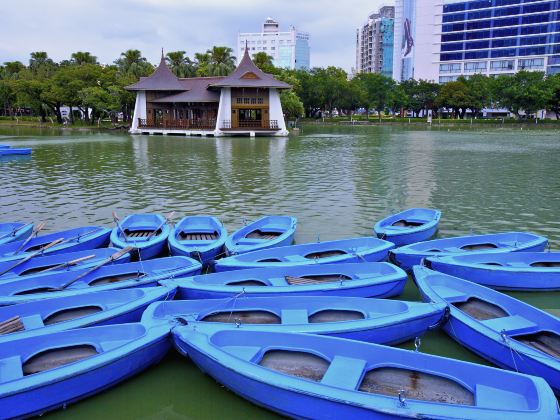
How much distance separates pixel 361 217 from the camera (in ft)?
51.7

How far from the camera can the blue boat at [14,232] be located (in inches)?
458

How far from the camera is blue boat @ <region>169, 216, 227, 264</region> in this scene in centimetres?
1035

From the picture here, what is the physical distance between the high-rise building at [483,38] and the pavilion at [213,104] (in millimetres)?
74474

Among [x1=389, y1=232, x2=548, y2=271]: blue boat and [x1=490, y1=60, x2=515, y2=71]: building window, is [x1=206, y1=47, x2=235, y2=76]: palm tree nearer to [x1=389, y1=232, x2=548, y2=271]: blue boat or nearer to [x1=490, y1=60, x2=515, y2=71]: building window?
[x1=389, y1=232, x2=548, y2=271]: blue boat

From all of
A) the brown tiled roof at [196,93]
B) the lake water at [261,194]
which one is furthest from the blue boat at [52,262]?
the brown tiled roof at [196,93]

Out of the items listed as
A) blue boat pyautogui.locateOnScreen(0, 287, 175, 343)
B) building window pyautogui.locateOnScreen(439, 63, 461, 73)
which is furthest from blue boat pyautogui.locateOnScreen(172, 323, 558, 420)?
building window pyautogui.locateOnScreen(439, 63, 461, 73)

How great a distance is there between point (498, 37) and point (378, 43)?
5847cm

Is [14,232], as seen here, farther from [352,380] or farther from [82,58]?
[82,58]

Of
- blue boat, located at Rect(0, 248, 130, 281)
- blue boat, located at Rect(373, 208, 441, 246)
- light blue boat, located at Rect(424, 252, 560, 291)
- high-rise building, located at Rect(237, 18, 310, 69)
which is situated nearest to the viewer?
light blue boat, located at Rect(424, 252, 560, 291)

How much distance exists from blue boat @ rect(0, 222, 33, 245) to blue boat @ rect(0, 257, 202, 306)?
11.9 feet

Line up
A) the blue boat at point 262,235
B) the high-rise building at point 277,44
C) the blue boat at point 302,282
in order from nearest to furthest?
1. the blue boat at point 302,282
2. the blue boat at point 262,235
3. the high-rise building at point 277,44

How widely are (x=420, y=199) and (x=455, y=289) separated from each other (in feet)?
34.9

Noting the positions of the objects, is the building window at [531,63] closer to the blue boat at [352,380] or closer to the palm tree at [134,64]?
the palm tree at [134,64]

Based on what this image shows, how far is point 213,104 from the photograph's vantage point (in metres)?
55.4
